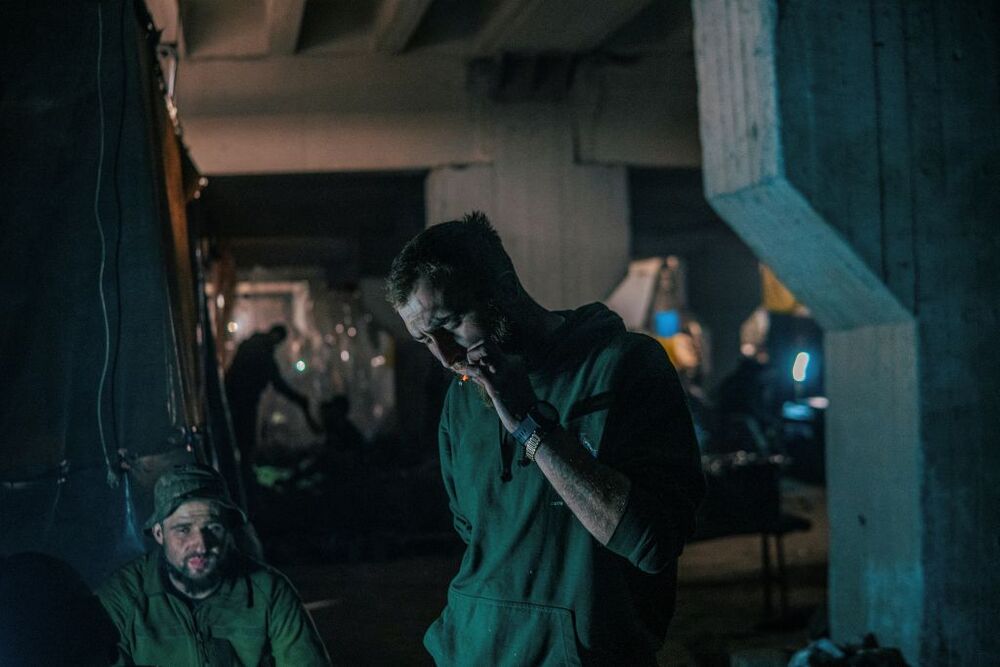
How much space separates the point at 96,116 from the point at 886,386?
4094mm

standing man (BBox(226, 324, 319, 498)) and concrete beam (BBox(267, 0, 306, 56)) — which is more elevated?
concrete beam (BBox(267, 0, 306, 56))

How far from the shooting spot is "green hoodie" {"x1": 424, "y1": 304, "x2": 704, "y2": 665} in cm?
231

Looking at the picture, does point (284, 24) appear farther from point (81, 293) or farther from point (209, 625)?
point (209, 625)

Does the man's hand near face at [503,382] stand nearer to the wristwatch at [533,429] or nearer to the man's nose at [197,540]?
the wristwatch at [533,429]

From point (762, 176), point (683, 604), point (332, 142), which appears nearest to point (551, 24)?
point (332, 142)

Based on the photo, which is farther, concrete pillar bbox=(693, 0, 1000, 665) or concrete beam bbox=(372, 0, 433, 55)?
concrete beam bbox=(372, 0, 433, 55)

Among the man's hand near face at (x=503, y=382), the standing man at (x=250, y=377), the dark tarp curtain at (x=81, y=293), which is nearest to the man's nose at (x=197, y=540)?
the dark tarp curtain at (x=81, y=293)

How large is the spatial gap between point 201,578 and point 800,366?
19.7 m

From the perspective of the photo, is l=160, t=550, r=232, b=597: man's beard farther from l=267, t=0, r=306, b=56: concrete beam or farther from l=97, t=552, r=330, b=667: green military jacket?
l=267, t=0, r=306, b=56: concrete beam

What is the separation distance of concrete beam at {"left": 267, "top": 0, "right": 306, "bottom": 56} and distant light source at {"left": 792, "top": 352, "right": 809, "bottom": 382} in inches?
584

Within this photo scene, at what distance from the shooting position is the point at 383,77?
10.5 m

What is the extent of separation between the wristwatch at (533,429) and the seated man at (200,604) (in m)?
2.04

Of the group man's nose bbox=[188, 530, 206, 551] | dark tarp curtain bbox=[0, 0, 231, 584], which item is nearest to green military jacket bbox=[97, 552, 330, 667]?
man's nose bbox=[188, 530, 206, 551]

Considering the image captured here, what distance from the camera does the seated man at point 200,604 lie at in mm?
3910
